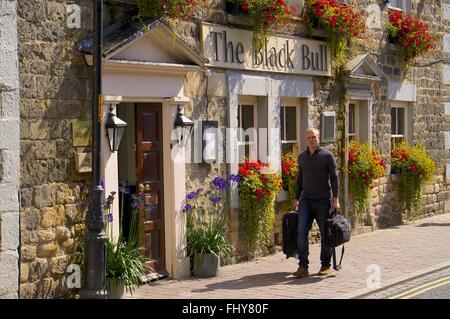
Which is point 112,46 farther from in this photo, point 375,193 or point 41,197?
point 375,193

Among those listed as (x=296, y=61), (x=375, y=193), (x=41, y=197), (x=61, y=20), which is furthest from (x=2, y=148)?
(x=375, y=193)

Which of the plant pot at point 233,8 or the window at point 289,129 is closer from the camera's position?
the plant pot at point 233,8

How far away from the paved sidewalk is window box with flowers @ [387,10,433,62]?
4053 millimetres

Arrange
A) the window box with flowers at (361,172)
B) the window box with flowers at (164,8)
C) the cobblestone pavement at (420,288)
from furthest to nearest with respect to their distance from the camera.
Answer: the window box with flowers at (361,172)
the window box with flowers at (164,8)
the cobblestone pavement at (420,288)

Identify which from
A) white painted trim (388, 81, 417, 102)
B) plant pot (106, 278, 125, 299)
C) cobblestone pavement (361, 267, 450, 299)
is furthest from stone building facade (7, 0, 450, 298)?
cobblestone pavement (361, 267, 450, 299)

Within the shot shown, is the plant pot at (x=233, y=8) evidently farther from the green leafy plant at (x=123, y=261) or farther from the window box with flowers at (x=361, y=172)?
the window box with flowers at (x=361, y=172)

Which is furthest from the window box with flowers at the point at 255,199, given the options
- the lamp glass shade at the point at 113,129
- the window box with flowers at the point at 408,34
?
the window box with flowers at the point at 408,34

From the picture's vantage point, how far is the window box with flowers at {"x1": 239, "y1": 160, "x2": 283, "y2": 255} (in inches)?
434

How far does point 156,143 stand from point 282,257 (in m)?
3.00

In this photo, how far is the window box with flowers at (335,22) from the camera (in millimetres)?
12820

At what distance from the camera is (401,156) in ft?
51.3

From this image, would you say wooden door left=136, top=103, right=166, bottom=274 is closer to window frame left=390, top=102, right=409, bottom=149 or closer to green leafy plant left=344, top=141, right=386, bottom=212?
green leafy plant left=344, top=141, right=386, bottom=212

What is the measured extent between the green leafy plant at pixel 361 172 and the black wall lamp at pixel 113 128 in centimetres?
603

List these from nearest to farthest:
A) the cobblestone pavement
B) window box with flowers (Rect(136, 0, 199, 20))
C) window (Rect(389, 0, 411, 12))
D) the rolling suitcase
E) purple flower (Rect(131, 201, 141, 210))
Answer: the cobblestone pavement
purple flower (Rect(131, 201, 141, 210))
window box with flowers (Rect(136, 0, 199, 20))
the rolling suitcase
window (Rect(389, 0, 411, 12))
